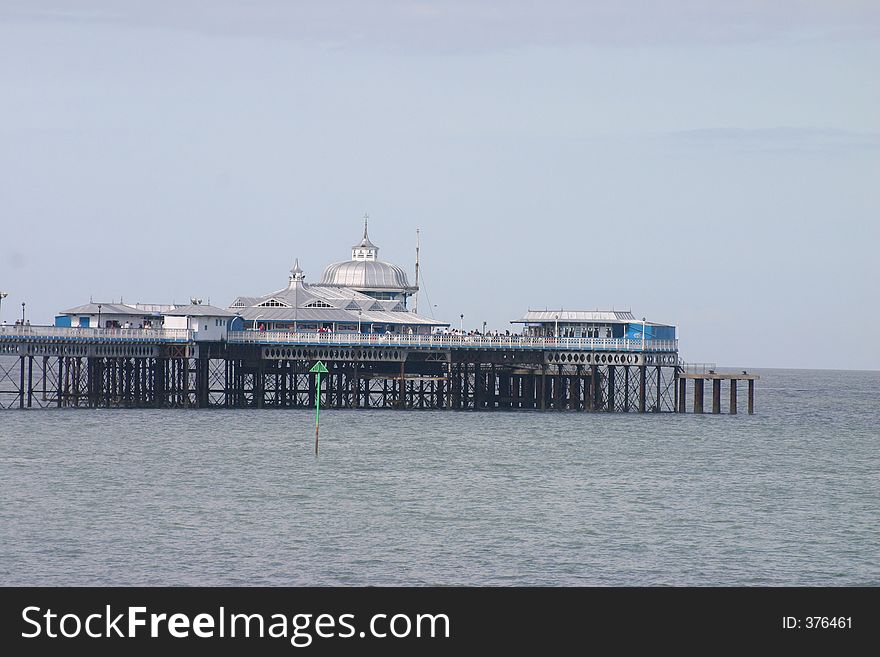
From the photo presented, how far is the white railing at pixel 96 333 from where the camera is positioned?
98250 mm

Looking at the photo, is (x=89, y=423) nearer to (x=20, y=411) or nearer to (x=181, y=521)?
(x=20, y=411)

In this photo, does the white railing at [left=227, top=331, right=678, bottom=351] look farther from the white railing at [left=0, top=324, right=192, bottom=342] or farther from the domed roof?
the domed roof

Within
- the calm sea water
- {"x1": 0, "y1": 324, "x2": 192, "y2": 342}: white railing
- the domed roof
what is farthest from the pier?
the domed roof

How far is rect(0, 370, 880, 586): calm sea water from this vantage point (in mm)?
43344

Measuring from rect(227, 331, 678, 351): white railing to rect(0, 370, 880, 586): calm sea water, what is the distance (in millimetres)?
11245

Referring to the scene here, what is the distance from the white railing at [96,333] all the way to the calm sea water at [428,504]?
26.2ft

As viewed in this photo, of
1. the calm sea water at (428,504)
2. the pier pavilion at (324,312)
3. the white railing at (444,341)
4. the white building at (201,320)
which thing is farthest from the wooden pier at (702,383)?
the white building at (201,320)
